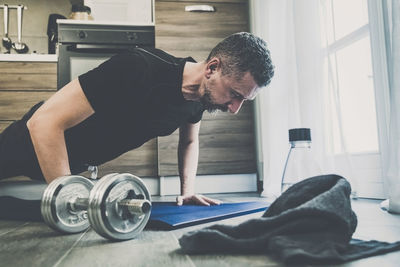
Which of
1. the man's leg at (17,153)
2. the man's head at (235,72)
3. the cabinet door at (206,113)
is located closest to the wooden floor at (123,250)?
the man's leg at (17,153)

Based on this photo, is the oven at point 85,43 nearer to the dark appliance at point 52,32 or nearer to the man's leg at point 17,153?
the dark appliance at point 52,32

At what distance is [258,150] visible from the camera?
2561 mm

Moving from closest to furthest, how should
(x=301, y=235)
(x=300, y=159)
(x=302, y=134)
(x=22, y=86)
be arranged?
(x=301, y=235), (x=302, y=134), (x=300, y=159), (x=22, y=86)

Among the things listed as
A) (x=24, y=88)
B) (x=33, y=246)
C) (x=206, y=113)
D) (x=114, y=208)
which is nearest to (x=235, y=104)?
(x=114, y=208)

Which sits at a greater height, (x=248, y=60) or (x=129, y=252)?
(x=248, y=60)

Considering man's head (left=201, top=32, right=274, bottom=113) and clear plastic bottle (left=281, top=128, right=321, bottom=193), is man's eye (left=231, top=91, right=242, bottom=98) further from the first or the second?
clear plastic bottle (left=281, top=128, right=321, bottom=193)

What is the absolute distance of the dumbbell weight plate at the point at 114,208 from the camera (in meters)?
0.79

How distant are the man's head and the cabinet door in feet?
4.00

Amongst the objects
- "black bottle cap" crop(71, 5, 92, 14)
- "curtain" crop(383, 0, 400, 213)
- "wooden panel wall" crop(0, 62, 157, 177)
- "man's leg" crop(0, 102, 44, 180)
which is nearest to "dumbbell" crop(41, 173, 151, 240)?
"man's leg" crop(0, 102, 44, 180)

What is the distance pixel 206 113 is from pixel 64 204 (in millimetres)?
1646

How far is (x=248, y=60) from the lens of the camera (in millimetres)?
1221

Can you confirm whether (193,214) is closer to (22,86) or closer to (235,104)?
(235,104)

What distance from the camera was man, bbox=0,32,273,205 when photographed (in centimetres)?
110

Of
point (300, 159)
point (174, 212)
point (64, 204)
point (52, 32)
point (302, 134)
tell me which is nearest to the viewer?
point (64, 204)
